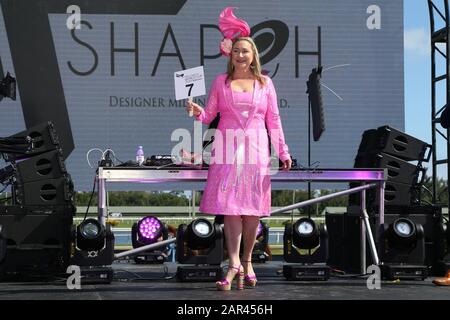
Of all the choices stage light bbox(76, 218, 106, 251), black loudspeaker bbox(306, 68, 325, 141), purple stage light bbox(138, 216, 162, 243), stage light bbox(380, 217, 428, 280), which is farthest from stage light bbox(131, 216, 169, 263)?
stage light bbox(380, 217, 428, 280)

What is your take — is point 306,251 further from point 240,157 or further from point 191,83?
point 191,83

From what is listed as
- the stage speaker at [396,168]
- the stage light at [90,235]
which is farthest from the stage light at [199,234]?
the stage speaker at [396,168]

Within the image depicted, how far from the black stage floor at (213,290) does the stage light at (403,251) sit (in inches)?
3.2

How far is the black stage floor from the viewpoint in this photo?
4.00 m

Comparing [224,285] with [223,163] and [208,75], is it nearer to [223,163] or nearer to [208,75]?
[223,163]

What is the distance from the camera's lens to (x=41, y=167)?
17.8 ft

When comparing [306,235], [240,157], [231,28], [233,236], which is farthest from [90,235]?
[231,28]

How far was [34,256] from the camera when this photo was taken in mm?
5363

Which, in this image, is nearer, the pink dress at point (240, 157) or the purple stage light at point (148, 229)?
the pink dress at point (240, 157)

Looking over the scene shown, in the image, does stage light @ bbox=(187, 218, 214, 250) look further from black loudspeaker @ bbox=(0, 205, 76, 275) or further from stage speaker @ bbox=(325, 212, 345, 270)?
stage speaker @ bbox=(325, 212, 345, 270)

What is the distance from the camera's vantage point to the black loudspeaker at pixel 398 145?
577 centimetres

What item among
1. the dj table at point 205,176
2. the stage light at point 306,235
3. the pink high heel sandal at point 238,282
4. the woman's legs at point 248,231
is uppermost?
the dj table at point 205,176

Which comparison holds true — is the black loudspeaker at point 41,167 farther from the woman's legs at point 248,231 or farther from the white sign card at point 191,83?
the woman's legs at point 248,231
